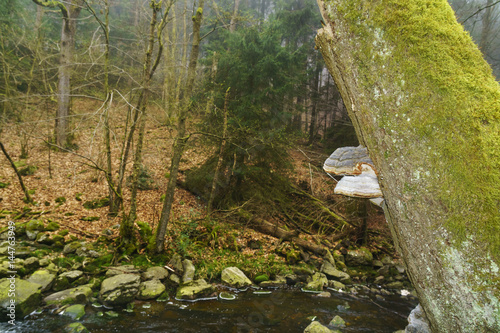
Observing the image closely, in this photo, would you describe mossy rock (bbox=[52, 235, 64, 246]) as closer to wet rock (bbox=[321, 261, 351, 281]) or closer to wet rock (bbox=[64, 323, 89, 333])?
wet rock (bbox=[64, 323, 89, 333])

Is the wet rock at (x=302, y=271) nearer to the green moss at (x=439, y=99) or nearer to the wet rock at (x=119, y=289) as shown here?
the wet rock at (x=119, y=289)

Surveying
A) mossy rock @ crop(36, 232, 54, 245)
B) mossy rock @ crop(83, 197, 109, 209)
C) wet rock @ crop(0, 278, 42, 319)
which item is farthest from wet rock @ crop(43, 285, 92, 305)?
mossy rock @ crop(83, 197, 109, 209)

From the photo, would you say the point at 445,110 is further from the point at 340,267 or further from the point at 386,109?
the point at 340,267

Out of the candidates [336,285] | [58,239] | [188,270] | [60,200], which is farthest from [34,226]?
[336,285]

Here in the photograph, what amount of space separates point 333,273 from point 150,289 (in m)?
5.06

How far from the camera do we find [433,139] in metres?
1.23

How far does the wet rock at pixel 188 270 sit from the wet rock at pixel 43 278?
8.72 feet

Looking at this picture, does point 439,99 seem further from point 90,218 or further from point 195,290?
point 90,218

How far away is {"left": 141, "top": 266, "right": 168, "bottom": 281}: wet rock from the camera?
6410 millimetres

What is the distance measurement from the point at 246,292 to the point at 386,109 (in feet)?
21.2

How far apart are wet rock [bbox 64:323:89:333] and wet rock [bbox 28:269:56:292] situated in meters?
1.26

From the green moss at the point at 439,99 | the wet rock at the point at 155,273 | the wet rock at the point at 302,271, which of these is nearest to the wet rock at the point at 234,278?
the wet rock at the point at 155,273

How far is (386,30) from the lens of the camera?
135cm

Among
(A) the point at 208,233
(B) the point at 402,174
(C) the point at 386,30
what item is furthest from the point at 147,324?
(C) the point at 386,30
